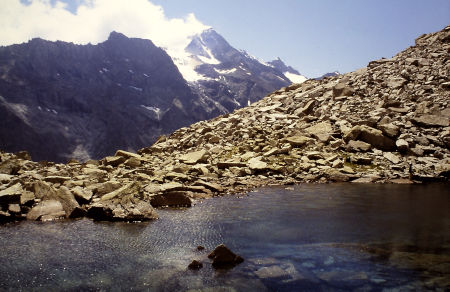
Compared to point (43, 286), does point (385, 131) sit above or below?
above

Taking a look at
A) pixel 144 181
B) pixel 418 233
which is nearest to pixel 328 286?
pixel 418 233

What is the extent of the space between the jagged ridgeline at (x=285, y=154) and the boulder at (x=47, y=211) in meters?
0.06

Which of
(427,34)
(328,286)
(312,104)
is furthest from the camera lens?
(427,34)

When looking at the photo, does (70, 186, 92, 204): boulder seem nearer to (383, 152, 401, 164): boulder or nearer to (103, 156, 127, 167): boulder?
(103, 156, 127, 167): boulder

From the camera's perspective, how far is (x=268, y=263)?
11602mm

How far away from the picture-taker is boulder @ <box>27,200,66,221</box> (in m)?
17.6

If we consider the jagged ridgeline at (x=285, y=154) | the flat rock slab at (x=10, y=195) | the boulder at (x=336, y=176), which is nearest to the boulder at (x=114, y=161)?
the jagged ridgeline at (x=285, y=154)

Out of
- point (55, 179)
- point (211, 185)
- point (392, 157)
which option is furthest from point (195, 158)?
point (392, 157)

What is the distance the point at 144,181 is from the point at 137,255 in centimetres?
1279

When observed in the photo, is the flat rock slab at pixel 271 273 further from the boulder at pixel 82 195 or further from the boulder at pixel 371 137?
the boulder at pixel 371 137

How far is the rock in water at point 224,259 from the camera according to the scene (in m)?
11.4

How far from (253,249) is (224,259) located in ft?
6.24

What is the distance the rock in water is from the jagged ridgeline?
7.18 m

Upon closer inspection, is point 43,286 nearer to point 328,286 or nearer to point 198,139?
point 328,286
